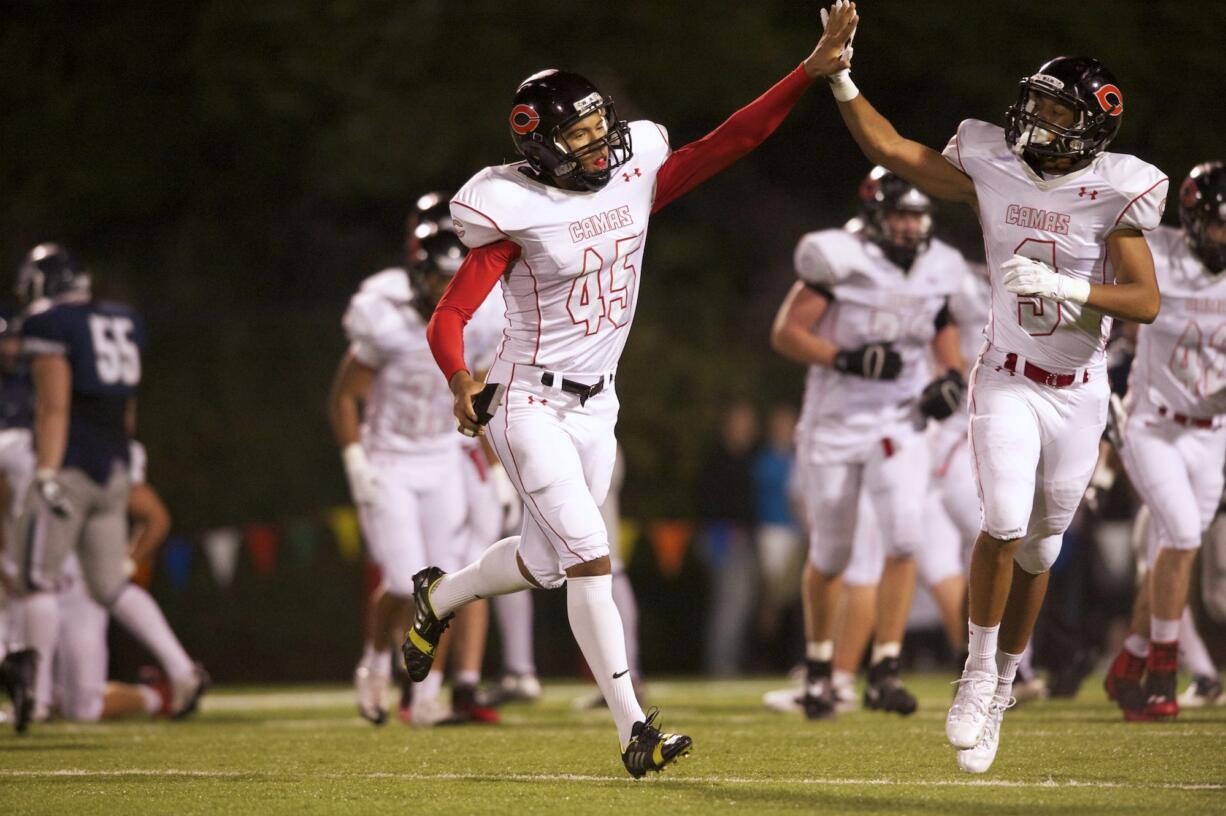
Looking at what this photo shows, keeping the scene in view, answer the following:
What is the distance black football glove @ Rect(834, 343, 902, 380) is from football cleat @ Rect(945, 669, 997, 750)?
231cm

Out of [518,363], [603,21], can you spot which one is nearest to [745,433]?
[603,21]

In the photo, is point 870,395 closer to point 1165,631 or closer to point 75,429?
point 1165,631

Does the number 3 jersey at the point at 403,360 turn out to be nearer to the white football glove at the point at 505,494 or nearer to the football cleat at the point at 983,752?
the white football glove at the point at 505,494

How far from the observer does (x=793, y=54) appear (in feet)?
52.5

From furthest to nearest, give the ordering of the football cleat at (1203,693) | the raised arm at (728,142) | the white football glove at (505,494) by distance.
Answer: the football cleat at (1203,693)
the white football glove at (505,494)
the raised arm at (728,142)

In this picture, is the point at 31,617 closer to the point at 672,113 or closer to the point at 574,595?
the point at 574,595

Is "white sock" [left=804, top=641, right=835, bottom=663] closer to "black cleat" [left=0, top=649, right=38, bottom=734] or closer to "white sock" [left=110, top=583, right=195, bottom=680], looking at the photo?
"white sock" [left=110, top=583, right=195, bottom=680]

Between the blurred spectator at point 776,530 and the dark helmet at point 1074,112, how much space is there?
7291mm

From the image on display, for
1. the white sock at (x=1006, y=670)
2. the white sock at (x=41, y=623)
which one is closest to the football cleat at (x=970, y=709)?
the white sock at (x=1006, y=670)

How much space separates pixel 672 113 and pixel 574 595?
1091cm

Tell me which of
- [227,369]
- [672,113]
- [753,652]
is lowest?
[753,652]

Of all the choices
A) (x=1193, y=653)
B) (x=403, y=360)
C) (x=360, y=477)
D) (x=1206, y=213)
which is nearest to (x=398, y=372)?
(x=403, y=360)

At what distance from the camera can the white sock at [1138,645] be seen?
7.96 metres

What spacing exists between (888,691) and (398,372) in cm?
240
